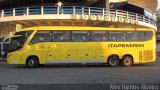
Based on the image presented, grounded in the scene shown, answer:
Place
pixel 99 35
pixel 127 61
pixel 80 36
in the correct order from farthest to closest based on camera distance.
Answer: pixel 127 61 → pixel 99 35 → pixel 80 36

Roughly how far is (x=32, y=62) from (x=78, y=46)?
318cm

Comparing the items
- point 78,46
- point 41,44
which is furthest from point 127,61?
point 41,44

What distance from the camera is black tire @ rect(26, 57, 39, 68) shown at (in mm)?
25312

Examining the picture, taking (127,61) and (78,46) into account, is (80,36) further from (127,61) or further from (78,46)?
(127,61)

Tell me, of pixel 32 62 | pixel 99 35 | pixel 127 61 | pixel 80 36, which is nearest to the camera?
pixel 32 62

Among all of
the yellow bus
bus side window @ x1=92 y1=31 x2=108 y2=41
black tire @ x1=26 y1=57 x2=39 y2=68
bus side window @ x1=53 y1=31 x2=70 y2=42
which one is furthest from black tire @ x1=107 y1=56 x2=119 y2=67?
black tire @ x1=26 y1=57 x2=39 y2=68

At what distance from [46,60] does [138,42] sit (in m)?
6.37

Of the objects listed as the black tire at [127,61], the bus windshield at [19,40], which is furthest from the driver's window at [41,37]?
the black tire at [127,61]

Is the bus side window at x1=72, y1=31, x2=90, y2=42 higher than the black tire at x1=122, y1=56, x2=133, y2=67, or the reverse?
the bus side window at x1=72, y1=31, x2=90, y2=42

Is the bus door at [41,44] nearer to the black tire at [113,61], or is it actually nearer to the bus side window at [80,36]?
the bus side window at [80,36]

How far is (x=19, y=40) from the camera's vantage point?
25.9 meters

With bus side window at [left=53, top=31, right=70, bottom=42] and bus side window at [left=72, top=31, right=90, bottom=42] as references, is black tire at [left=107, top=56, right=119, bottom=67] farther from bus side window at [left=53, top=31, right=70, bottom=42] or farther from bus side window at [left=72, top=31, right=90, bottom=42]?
bus side window at [left=53, top=31, right=70, bottom=42]

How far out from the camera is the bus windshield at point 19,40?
25.6 metres

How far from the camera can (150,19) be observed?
151 ft
